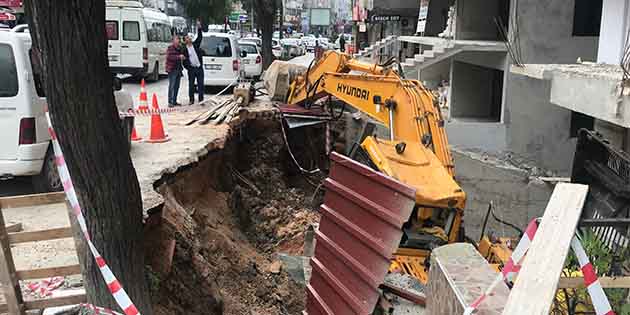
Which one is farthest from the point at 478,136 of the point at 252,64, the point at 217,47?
the point at 252,64

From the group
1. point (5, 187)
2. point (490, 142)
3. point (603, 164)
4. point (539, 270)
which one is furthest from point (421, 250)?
point (490, 142)

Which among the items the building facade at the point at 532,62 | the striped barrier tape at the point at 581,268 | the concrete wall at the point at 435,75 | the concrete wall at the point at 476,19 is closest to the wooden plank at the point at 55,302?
the striped barrier tape at the point at 581,268

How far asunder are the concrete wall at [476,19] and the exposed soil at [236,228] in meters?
6.08

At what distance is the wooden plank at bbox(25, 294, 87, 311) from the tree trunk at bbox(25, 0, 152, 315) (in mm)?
194

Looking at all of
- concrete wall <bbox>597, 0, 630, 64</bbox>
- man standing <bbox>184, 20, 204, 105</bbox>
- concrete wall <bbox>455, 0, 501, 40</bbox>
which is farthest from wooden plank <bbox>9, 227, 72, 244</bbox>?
concrete wall <bbox>455, 0, 501, 40</bbox>

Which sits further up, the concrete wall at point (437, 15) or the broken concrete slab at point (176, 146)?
the concrete wall at point (437, 15)

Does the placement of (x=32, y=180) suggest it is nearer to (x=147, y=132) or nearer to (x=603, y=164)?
(x=147, y=132)

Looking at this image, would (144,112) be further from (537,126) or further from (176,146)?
(537,126)

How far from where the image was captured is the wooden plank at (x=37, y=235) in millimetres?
4289

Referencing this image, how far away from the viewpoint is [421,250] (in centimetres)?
646

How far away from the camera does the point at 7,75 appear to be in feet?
23.7

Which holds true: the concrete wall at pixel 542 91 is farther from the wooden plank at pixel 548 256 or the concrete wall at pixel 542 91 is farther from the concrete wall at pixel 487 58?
the wooden plank at pixel 548 256

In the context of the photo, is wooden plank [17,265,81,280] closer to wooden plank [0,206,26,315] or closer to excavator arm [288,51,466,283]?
wooden plank [0,206,26,315]

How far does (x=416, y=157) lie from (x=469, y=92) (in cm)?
1248
